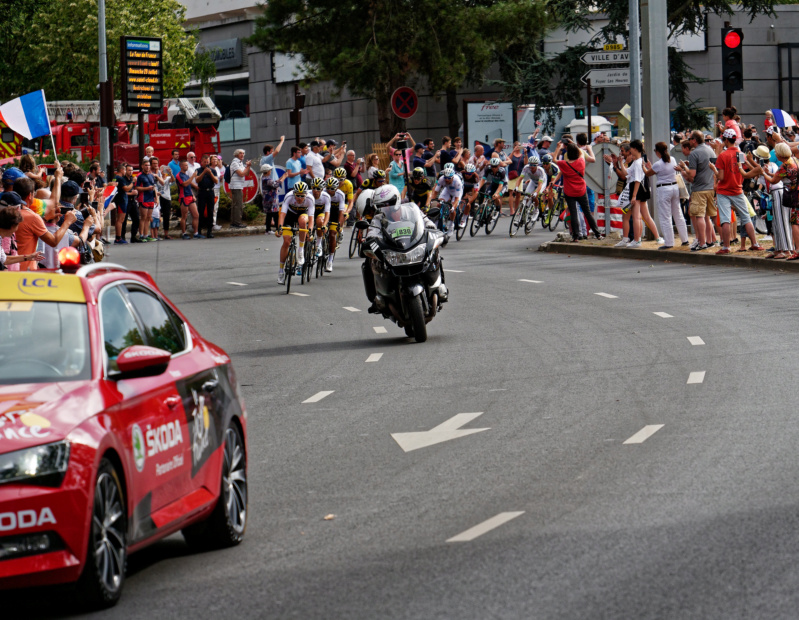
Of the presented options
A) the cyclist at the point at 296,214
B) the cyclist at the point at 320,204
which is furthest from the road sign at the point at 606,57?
the cyclist at the point at 296,214

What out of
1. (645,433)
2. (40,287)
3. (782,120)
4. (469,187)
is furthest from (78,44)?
(40,287)

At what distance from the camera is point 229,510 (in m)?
6.99

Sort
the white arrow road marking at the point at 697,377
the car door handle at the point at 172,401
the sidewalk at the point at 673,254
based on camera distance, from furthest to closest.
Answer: the sidewalk at the point at 673,254 → the white arrow road marking at the point at 697,377 → the car door handle at the point at 172,401

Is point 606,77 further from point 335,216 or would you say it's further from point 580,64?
point 580,64

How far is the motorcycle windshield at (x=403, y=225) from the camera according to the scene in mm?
15837

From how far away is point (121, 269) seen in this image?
6.98m

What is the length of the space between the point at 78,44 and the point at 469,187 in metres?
33.1

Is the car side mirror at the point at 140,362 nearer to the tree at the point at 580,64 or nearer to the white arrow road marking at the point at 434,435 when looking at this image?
the white arrow road marking at the point at 434,435

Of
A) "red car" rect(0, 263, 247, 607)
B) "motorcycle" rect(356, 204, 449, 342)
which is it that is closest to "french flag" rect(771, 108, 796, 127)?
"motorcycle" rect(356, 204, 449, 342)

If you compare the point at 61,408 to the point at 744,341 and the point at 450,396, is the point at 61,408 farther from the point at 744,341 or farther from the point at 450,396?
the point at 744,341

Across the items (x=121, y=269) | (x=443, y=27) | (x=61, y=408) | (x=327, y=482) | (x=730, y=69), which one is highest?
(x=443, y=27)

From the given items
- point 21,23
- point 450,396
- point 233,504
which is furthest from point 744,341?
point 21,23

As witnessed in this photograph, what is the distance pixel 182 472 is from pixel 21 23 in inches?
2263

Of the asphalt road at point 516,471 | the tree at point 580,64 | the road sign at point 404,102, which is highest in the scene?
the tree at point 580,64
